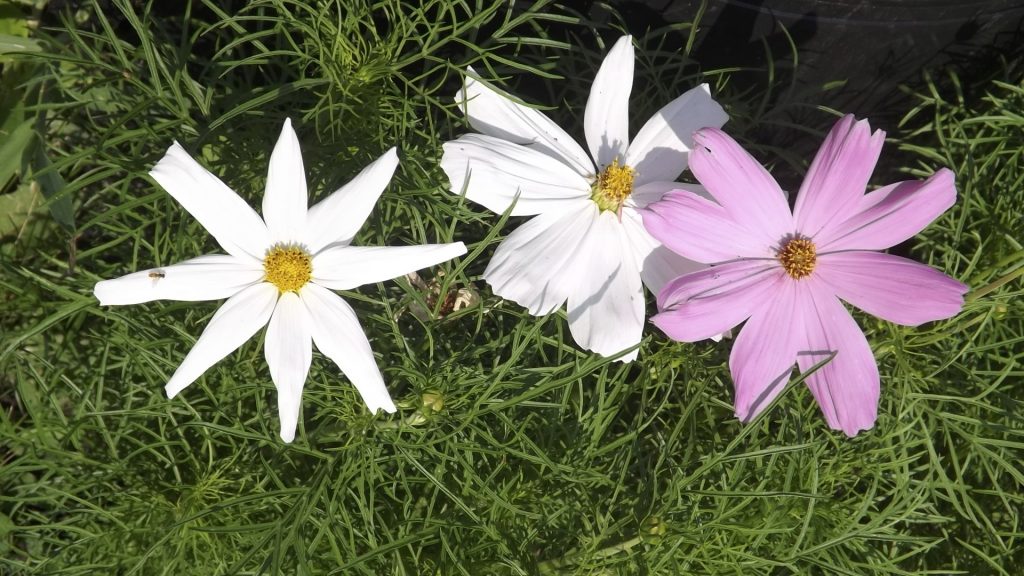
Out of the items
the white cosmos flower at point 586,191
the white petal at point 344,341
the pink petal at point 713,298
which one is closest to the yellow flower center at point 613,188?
the white cosmos flower at point 586,191

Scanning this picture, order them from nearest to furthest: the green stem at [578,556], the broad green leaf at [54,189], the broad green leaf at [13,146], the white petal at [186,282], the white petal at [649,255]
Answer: the white petal at [186,282] → the white petal at [649,255] → the green stem at [578,556] → the broad green leaf at [54,189] → the broad green leaf at [13,146]

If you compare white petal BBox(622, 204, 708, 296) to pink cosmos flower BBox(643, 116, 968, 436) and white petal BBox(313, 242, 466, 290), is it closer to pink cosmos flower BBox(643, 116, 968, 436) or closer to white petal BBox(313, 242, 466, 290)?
pink cosmos flower BBox(643, 116, 968, 436)

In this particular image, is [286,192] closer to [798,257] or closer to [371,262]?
[371,262]

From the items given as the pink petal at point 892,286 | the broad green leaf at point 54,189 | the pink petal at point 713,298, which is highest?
the pink petal at point 892,286

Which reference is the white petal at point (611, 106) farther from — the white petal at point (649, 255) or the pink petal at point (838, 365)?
the pink petal at point (838, 365)

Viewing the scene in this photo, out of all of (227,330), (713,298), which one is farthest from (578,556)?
(227,330)

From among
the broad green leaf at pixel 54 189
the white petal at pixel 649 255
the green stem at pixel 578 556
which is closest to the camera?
the white petal at pixel 649 255

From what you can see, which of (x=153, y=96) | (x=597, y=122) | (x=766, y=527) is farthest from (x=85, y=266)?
(x=766, y=527)

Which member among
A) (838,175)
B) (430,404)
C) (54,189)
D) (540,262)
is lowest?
(54,189)
